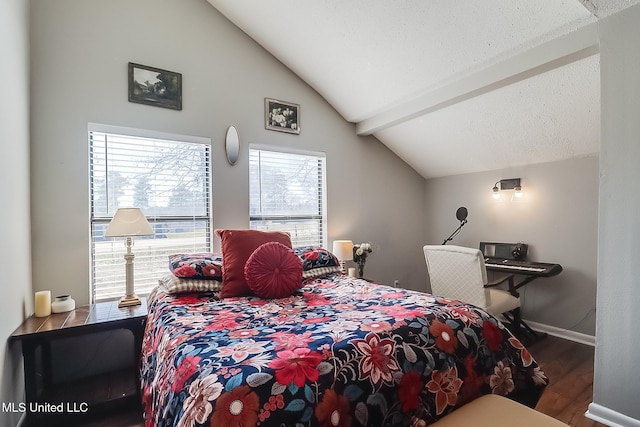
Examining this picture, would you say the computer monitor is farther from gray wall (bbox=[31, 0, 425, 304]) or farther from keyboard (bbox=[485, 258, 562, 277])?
gray wall (bbox=[31, 0, 425, 304])

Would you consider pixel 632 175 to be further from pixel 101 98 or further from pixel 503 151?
pixel 101 98

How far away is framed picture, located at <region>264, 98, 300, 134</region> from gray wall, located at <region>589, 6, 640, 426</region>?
7.93 ft

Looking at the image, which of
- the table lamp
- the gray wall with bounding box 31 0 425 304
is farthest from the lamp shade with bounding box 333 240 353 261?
the gray wall with bounding box 31 0 425 304

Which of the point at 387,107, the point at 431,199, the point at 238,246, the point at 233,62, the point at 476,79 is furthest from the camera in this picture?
the point at 431,199

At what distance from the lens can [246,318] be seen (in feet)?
5.32

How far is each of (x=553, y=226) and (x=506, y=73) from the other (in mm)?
1784

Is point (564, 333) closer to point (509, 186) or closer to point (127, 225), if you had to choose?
point (509, 186)

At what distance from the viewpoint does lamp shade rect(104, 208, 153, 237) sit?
2.13 metres

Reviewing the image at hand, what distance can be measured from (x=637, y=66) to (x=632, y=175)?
577mm

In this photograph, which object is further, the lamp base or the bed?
the lamp base

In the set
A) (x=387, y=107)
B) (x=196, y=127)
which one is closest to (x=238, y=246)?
(x=196, y=127)

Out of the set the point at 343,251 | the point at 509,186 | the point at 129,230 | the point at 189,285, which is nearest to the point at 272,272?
the point at 189,285

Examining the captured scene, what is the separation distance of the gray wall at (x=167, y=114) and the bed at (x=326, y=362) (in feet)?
3.55

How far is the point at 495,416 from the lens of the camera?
4.01ft
